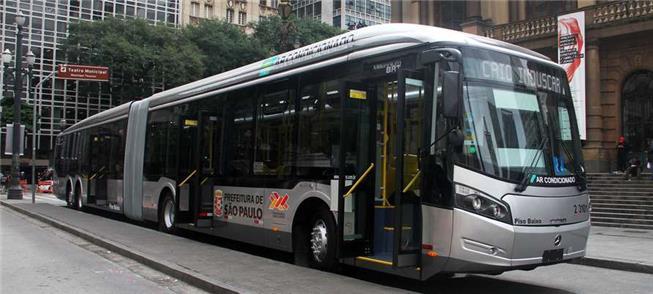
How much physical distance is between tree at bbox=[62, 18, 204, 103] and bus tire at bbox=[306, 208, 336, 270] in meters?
42.8

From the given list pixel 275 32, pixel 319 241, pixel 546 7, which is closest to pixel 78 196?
pixel 319 241

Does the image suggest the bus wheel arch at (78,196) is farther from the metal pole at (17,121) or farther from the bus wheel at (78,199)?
the metal pole at (17,121)

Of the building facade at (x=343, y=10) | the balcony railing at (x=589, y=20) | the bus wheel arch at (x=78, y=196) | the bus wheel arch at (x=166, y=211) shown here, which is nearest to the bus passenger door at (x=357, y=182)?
the bus wheel arch at (x=166, y=211)

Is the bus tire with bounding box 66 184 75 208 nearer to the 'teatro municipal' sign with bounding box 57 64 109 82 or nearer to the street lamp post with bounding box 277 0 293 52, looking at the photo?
the 'teatro municipal' sign with bounding box 57 64 109 82

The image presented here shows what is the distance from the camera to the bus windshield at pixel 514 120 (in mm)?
6734

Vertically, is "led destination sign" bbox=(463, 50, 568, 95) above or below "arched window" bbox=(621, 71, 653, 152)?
below

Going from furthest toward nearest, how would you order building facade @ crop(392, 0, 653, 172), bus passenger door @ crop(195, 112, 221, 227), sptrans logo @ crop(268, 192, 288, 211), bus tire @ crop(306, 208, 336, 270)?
building facade @ crop(392, 0, 653, 172)
bus passenger door @ crop(195, 112, 221, 227)
sptrans logo @ crop(268, 192, 288, 211)
bus tire @ crop(306, 208, 336, 270)

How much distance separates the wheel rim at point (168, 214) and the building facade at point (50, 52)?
146 feet

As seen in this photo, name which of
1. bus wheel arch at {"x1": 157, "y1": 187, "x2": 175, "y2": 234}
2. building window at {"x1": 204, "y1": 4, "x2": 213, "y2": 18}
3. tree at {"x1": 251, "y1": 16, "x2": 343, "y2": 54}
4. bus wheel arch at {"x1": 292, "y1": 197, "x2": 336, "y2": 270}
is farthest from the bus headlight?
building window at {"x1": 204, "y1": 4, "x2": 213, "y2": 18}

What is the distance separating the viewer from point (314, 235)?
8.71 metres

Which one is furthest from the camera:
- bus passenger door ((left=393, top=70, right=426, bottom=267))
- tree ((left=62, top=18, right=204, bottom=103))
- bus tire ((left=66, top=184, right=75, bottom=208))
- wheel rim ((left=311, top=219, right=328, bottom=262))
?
tree ((left=62, top=18, right=204, bottom=103))

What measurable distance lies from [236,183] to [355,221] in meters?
3.54

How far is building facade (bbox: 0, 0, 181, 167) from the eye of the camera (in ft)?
187

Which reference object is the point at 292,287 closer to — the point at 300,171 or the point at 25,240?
the point at 300,171
